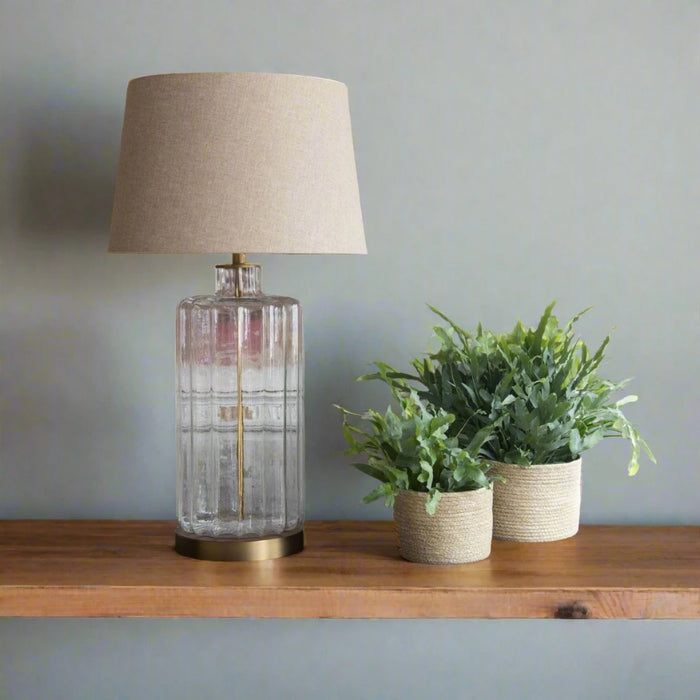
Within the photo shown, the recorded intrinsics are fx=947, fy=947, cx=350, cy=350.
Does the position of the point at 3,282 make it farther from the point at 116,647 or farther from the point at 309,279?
the point at 116,647

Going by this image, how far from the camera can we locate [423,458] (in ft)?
3.90

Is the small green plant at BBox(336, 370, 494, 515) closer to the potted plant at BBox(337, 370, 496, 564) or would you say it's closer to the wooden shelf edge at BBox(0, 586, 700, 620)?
the potted plant at BBox(337, 370, 496, 564)

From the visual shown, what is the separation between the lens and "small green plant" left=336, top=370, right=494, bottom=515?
1.19 meters

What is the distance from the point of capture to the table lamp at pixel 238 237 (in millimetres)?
1124

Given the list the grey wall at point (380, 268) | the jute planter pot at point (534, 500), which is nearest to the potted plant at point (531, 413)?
the jute planter pot at point (534, 500)

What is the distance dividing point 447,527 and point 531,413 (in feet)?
0.64

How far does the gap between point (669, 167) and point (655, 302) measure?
21 cm

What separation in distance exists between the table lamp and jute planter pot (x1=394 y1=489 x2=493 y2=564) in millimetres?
164

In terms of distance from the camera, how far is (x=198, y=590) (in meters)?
1.11

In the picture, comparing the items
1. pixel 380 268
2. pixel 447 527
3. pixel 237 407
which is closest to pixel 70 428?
pixel 237 407

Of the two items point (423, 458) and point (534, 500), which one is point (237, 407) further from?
point (534, 500)

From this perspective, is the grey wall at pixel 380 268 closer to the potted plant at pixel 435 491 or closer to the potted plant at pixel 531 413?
the potted plant at pixel 531 413

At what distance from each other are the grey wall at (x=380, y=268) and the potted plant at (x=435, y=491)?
292mm

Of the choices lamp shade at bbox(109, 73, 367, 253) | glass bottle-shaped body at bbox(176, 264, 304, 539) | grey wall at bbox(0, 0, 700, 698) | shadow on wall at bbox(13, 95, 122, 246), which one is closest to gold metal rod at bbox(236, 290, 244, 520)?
glass bottle-shaped body at bbox(176, 264, 304, 539)
